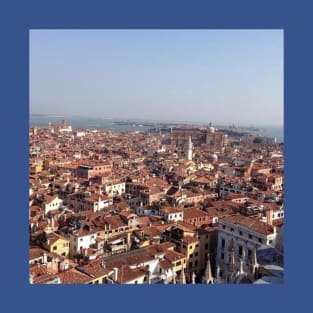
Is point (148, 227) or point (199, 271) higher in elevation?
point (148, 227)

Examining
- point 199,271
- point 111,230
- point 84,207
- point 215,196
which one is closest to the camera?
point 199,271

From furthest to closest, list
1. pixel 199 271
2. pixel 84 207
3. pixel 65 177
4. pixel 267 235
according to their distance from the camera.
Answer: pixel 65 177 < pixel 84 207 < pixel 199 271 < pixel 267 235

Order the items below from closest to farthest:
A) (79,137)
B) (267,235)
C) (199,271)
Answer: (267,235) < (199,271) < (79,137)

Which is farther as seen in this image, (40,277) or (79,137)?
(79,137)

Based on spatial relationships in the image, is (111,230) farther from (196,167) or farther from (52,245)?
(196,167)

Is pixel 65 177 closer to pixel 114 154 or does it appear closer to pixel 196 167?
pixel 196 167

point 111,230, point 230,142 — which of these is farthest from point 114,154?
point 111,230

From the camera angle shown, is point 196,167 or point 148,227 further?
point 196,167

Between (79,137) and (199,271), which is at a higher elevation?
(79,137)

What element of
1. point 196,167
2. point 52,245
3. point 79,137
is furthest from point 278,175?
point 79,137
